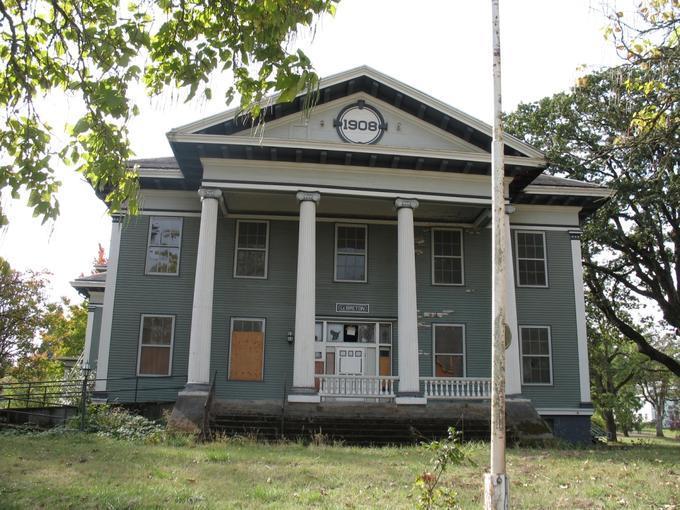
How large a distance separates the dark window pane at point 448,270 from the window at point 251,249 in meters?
5.99

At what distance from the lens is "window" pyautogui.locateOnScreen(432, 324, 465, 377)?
22.8 metres

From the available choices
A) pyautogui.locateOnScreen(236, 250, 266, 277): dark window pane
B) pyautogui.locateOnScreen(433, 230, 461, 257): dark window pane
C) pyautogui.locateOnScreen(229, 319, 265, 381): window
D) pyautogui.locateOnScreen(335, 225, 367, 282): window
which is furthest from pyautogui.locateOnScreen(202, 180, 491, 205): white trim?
pyautogui.locateOnScreen(229, 319, 265, 381): window

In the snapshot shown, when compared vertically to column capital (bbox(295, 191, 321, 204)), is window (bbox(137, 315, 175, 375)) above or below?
below

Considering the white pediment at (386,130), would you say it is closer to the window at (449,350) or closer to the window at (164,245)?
the window at (164,245)

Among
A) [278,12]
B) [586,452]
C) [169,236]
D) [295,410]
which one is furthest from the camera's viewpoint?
[169,236]

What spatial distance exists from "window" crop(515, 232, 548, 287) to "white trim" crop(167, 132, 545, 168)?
157 inches

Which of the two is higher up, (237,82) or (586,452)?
(237,82)

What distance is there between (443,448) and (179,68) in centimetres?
537

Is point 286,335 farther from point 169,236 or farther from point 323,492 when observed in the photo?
point 323,492

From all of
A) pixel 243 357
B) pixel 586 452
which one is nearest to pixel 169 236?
pixel 243 357

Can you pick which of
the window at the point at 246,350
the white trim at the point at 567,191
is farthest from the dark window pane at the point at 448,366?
the white trim at the point at 567,191

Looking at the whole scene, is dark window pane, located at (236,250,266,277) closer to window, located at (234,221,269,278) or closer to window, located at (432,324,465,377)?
window, located at (234,221,269,278)

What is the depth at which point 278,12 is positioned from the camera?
7.20 m

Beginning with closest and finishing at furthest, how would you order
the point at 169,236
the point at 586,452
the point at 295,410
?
1. the point at 586,452
2. the point at 295,410
3. the point at 169,236
